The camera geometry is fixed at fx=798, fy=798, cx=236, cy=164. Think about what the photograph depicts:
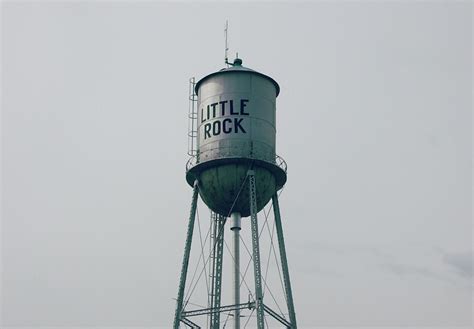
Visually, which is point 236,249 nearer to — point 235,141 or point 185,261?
point 185,261

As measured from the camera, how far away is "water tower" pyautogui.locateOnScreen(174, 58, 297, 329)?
1294 inches

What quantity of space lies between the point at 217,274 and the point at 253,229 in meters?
3.66

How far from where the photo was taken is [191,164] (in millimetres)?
34312

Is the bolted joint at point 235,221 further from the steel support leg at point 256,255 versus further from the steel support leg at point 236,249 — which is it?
the steel support leg at point 256,255

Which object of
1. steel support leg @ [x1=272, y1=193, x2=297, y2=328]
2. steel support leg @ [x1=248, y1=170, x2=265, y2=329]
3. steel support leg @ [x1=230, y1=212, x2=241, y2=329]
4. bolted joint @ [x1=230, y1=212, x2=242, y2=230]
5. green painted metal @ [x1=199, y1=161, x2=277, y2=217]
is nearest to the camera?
steel support leg @ [x1=248, y1=170, x2=265, y2=329]

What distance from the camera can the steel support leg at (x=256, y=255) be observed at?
101ft

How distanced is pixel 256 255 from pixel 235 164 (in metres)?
3.96

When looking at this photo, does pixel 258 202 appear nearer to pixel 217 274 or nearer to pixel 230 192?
pixel 230 192

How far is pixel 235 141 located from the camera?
3328 cm

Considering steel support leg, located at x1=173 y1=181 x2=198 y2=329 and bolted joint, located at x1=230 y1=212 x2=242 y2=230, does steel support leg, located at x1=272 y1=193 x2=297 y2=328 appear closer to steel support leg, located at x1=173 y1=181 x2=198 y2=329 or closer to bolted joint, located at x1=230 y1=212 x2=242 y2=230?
bolted joint, located at x1=230 y1=212 x2=242 y2=230

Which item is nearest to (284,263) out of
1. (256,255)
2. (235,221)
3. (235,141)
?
(256,255)

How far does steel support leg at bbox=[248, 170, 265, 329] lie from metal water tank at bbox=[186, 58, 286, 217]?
51cm

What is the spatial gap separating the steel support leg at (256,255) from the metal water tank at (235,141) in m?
0.51

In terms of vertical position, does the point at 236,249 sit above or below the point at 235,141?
below
